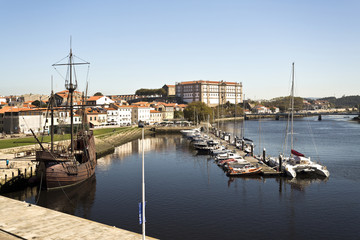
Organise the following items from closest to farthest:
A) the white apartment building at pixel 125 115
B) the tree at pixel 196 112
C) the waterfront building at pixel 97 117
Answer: the waterfront building at pixel 97 117 < the white apartment building at pixel 125 115 < the tree at pixel 196 112

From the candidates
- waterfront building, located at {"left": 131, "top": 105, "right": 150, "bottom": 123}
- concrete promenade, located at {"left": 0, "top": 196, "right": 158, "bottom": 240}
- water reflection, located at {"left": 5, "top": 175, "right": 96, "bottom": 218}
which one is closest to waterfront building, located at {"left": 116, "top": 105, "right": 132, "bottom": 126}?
waterfront building, located at {"left": 131, "top": 105, "right": 150, "bottom": 123}

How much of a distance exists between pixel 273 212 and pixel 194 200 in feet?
27.1

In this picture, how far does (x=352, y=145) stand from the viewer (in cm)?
7956

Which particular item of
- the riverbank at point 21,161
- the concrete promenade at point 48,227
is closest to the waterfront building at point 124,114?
the riverbank at point 21,161

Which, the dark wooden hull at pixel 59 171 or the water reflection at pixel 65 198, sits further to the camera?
the dark wooden hull at pixel 59 171

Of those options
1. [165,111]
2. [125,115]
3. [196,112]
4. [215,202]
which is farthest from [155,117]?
[215,202]

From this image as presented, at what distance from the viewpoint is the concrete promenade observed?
67.9ft

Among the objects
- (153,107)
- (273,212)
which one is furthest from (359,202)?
(153,107)

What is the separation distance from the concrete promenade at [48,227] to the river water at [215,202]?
5.06 metres

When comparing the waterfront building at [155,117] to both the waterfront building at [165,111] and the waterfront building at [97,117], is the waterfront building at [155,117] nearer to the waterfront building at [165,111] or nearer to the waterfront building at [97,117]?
the waterfront building at [165,111]

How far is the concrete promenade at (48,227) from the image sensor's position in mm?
20688

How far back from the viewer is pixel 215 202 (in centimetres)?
3462

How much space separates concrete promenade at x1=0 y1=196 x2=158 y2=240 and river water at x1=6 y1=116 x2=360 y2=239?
5055 mm

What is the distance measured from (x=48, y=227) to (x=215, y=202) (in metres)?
17.6
